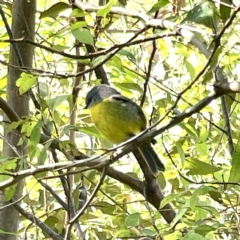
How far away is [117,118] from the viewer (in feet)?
8.13

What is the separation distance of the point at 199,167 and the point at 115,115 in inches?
36.4

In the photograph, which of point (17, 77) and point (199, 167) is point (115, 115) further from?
point (199, 167)

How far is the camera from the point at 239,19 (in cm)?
101

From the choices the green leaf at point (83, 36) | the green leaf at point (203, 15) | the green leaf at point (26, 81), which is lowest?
the green leaf at point (203, 15)

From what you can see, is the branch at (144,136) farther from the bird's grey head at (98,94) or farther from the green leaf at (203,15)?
the bird's grey head at (98,94)

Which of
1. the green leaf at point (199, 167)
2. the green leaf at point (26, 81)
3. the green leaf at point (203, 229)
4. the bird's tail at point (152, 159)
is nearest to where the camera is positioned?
the green leaf at point (203, 229)

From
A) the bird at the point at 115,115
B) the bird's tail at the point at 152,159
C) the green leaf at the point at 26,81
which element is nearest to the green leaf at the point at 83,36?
the green leaf at the point at 26,81

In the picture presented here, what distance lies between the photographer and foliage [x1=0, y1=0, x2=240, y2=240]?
132 centimetres

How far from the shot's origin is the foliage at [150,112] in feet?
4.33

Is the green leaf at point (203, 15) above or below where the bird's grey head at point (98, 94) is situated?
below

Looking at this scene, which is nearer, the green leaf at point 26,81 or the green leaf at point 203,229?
the green leaf at point 203,229

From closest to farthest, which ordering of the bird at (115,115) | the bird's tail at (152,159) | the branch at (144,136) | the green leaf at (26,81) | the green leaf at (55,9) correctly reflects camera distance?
1. the branch at (144,136)
2. the green leaf at (26,81)
3. the green leaf at (55,9)
4. the bird's tail at (152,159)
5. the bird at (115,115)

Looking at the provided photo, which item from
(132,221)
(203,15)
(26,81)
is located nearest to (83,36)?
(26,81)

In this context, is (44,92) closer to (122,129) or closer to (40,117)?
(40,117)
